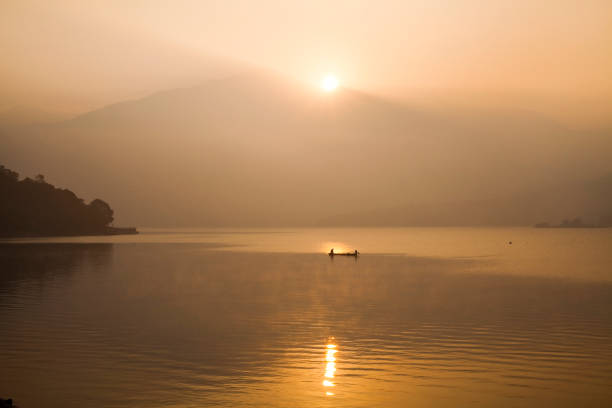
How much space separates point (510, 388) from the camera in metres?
25.5

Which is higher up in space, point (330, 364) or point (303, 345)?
point (303, 345)

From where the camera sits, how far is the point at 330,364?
97.2ft

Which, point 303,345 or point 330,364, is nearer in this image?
point 330,364

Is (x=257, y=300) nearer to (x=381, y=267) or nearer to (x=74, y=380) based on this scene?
(x=74, y=380)

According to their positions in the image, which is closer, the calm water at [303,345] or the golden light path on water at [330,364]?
the calm water at [303,345]

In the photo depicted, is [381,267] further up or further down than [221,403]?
further up

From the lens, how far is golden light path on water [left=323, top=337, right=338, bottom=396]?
85.2 ft

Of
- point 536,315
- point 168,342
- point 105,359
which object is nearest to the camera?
point 105,359

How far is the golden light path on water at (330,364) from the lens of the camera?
85.2ft

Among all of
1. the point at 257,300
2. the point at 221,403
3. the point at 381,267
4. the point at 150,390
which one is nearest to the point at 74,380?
the point at 150,390

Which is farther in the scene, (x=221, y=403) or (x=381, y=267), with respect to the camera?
(x=381, y=267)

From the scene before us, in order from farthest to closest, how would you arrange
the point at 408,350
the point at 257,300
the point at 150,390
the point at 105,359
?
the point at 257,300, the point at 408,350, the point at 105,359, the point at 150,390

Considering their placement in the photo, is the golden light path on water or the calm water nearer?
the calm water

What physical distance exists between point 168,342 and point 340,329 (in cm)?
1145
